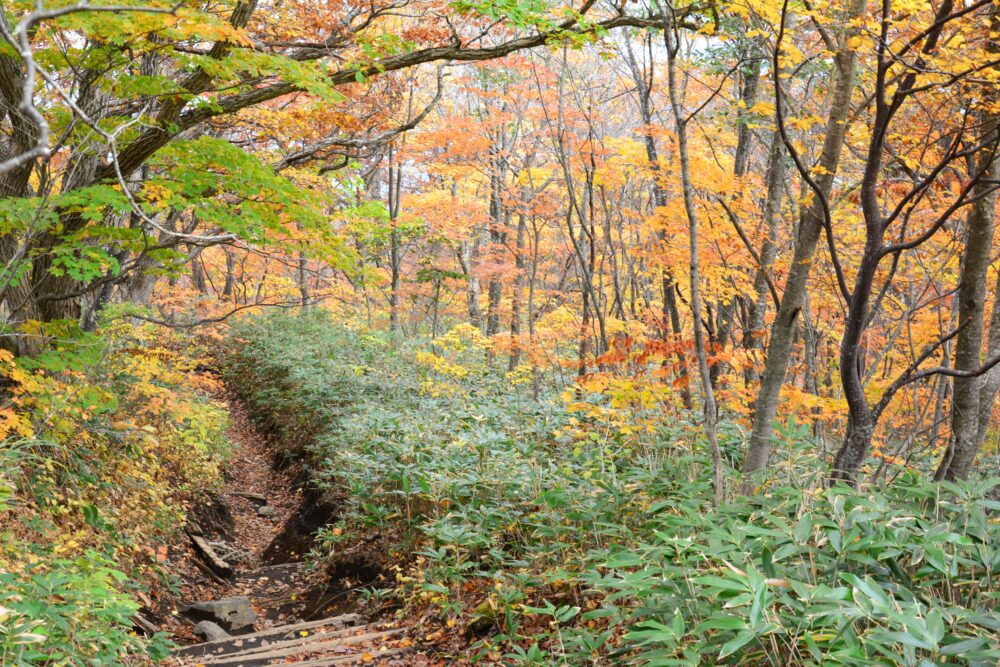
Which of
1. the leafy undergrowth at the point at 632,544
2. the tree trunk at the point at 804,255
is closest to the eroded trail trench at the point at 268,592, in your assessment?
the leafy undergrowth at the point at 632,544

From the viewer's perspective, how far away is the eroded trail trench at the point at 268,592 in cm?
468

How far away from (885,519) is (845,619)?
99 cm

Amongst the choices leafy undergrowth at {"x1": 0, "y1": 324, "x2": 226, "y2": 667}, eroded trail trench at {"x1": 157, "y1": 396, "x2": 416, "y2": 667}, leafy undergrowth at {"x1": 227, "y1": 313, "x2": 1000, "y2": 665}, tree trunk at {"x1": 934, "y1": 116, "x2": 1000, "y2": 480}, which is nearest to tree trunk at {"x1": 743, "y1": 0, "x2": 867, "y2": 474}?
leafy undergrowth at {"x1": 227, "y1": 313, "x2": 1000, "y2": 665}

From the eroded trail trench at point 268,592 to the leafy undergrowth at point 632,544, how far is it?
0.41m

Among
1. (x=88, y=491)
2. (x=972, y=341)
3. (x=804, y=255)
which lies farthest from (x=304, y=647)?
(x=972, y=341)

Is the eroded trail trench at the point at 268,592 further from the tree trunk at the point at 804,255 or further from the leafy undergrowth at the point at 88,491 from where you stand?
the tree trunk at the point at 804,255

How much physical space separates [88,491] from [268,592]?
2141 mm

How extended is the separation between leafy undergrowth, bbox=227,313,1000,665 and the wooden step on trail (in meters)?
0.36

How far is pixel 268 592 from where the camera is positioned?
22.3 feet

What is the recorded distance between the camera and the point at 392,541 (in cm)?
622

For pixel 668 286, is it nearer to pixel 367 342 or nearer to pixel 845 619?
pixel 845 619

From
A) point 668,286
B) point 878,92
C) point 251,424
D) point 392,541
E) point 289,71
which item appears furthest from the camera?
point 251,424

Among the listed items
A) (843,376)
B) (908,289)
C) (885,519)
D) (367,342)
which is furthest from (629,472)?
(367,342)

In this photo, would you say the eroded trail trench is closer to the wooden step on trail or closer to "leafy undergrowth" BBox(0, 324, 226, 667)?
the wooden step on trail
